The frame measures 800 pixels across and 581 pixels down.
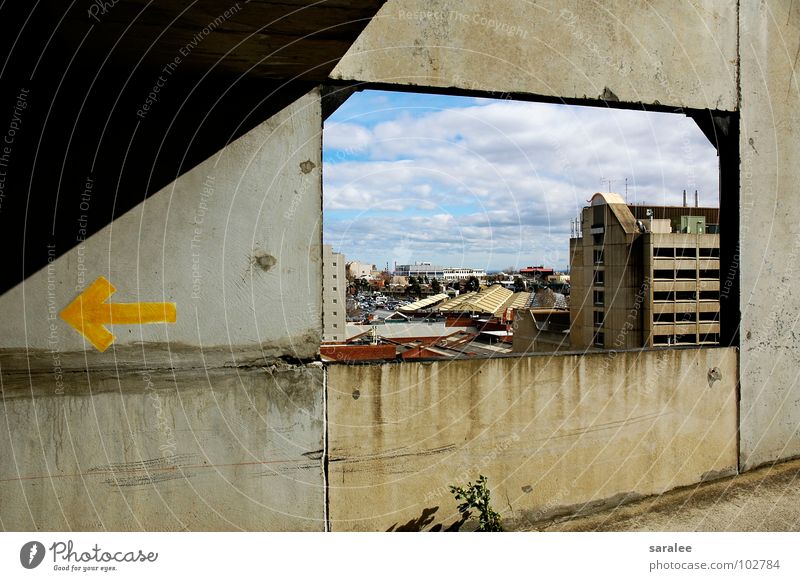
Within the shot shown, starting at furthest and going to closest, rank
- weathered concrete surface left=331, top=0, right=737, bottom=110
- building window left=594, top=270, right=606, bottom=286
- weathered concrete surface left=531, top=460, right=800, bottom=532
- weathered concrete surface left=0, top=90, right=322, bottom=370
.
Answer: building window left=594, top=270, right=606, bottom=286 → weathered concrete surface left=531, top=460, right=800, bottom=532 → weathered concrete surface left=331, top=0, right=737, bottom=110 → weathered concrete surface left=0, top=90, right=322, bottom=370

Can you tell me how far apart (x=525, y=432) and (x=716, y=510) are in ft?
5.66

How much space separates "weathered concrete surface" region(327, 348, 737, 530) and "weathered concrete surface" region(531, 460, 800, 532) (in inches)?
3.9

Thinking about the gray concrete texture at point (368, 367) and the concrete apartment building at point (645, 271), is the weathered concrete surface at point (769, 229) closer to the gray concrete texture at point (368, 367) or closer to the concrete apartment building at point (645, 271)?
the gray concrete texture at point (368, 367)

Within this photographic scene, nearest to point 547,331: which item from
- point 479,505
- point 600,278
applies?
point 600,278

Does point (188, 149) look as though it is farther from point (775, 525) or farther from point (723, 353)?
point (775, 525)

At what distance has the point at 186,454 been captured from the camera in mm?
3346

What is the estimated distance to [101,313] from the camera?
10.5 feet

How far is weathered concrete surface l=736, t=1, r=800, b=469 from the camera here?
459 centimetres

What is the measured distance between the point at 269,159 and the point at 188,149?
48cm

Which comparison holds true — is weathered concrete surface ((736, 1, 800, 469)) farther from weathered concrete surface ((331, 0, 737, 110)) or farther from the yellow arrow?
the yellow arrow

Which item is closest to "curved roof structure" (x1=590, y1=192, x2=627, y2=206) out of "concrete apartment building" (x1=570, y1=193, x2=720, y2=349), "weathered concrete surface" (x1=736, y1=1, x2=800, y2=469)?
"concrete apartment building" (x1=570, y1=193, x2=720, y2=349)

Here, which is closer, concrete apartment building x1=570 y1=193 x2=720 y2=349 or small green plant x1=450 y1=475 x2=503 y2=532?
small green plant x1=450 y1=475 x2=503 y2=532

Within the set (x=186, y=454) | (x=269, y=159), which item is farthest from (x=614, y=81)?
(x=186, y=454)

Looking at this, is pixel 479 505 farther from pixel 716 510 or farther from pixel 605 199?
pixel 605 199
